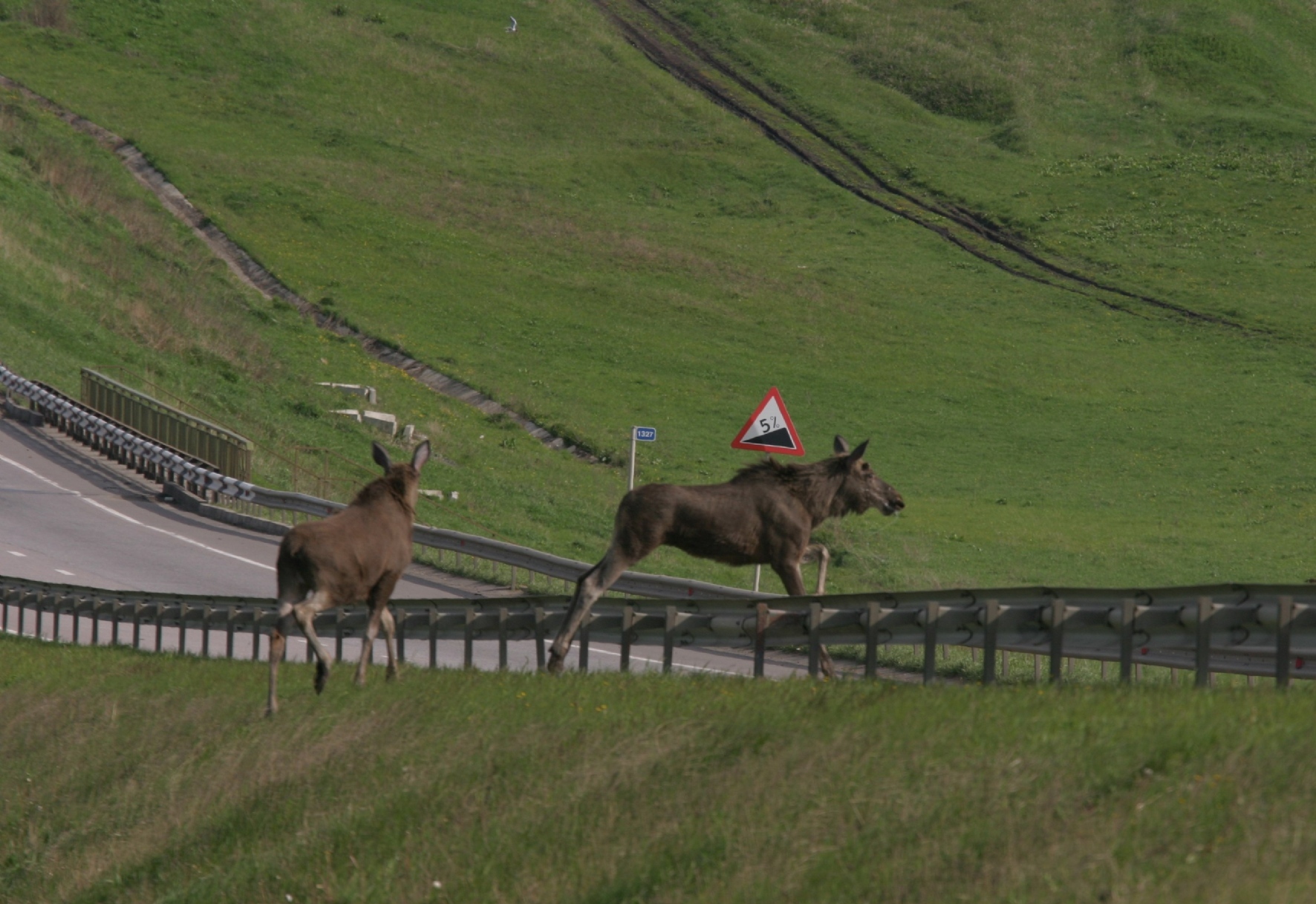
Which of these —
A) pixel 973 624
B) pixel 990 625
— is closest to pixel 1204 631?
pixel 990 625

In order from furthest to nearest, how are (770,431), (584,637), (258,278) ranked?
(258,278), (770,431), (584,637)

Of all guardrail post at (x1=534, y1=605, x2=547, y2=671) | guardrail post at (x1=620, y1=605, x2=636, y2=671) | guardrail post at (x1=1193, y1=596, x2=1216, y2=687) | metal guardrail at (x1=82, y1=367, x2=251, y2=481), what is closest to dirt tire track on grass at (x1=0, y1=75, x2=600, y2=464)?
metal guardrail at (x1=82, y1=367, x2=251, y2=481)

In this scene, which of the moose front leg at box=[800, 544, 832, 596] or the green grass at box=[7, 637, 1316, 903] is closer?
the green grass at box=[7, 637, 1316, 903]

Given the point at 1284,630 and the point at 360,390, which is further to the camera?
the point at 360,390

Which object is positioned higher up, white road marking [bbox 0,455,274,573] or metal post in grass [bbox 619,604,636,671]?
metal post in grass [bbox 619,604,636,671]

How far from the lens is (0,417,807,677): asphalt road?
912 inches

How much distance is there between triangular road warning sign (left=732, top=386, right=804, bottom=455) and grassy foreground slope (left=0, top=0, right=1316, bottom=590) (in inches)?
376

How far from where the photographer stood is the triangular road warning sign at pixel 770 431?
75.1ft

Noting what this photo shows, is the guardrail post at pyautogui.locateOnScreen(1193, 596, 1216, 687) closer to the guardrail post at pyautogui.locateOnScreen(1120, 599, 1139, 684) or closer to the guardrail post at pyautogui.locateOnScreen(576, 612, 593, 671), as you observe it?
the guardrail post at pyautogui.locateOnScreen(1120, 599, 1139, 684)

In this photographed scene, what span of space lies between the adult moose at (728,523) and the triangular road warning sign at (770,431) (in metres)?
8.57

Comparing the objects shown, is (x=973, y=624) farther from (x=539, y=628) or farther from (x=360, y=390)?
(x=360, y=390)

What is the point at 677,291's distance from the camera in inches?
2707

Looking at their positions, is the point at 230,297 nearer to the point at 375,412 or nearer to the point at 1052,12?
the point at 375,412

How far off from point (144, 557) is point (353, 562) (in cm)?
1843
